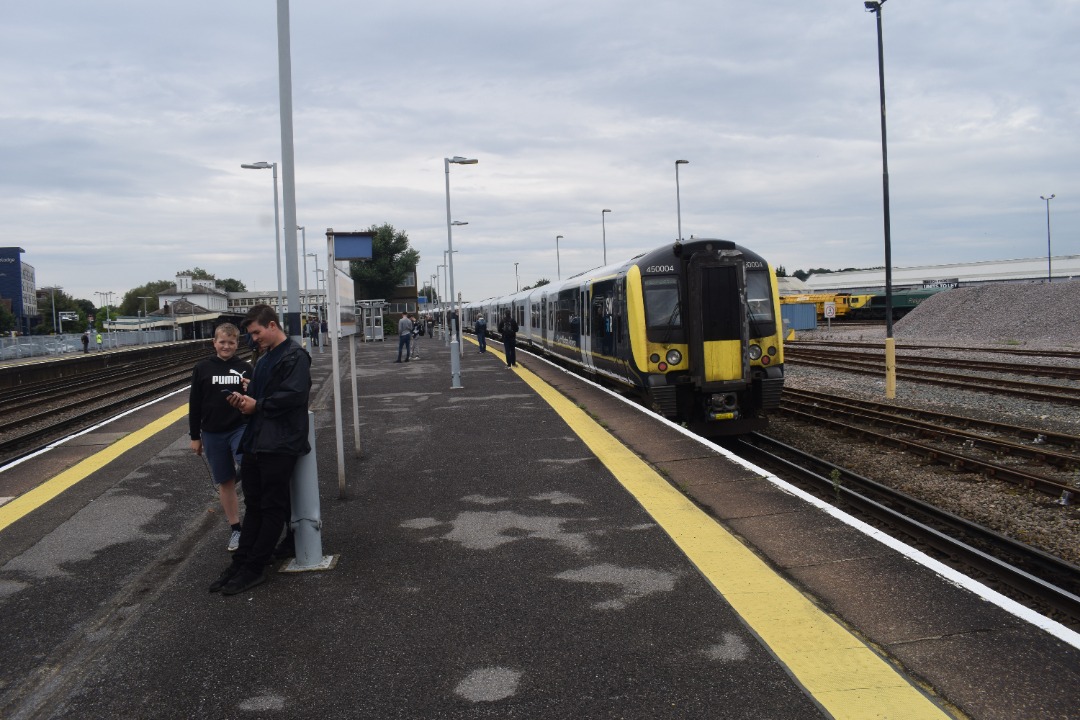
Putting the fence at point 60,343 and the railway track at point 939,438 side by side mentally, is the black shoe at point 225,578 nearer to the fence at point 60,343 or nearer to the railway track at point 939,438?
the railway track at point 939,438

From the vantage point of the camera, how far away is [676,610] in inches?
168

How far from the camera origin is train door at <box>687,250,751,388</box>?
1091cm

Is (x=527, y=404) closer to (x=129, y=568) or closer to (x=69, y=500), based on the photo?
(x=69, y=500)

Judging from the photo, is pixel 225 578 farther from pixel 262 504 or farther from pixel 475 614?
pixel 475 614

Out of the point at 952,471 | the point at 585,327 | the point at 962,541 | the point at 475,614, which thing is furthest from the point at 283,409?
the point at 585,327

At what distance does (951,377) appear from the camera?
1803cm

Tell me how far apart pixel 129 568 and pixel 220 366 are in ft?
4.78

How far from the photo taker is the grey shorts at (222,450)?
5250 mm

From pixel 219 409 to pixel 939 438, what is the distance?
385 inches

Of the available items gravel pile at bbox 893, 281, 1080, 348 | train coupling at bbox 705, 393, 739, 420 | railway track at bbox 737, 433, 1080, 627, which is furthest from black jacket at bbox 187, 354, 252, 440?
gravel pile at bbox 893, 281, 1080, 348

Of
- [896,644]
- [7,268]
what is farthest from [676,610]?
[7,268]

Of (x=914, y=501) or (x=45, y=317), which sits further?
(x=45, y=317)

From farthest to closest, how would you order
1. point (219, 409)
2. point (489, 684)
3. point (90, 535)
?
point (90, 535), point (219, 409), point (489, 684)

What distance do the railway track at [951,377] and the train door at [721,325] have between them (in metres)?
6.93
